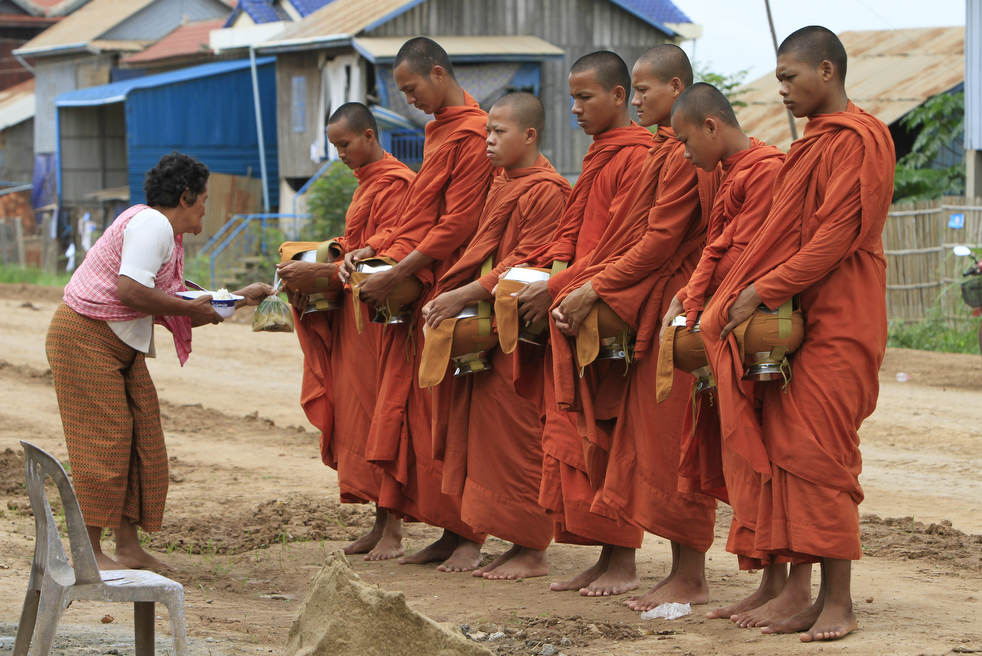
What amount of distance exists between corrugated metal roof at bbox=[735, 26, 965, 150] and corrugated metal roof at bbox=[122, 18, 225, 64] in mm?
13109

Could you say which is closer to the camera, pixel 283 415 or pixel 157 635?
pixel 157 635

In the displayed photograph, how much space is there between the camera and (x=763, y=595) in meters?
5.35

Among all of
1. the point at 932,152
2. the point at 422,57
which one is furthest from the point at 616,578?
the point at 932,152

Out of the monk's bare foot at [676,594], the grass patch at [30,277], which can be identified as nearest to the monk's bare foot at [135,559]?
the monk's bare foot at [676,594]

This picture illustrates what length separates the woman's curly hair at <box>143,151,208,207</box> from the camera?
21.0 feet

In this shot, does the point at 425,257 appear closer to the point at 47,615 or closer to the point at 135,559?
the point at 135,559

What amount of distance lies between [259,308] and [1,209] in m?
31.8

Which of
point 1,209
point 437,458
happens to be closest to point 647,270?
point 437,458

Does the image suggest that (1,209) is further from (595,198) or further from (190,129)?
(595,198)

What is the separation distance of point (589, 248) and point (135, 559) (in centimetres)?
265

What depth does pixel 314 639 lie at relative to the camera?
423 cm

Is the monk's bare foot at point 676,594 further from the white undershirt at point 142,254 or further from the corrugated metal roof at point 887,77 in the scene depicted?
the corrugated metal roof at point 887,77

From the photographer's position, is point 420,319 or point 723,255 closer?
point 723,255

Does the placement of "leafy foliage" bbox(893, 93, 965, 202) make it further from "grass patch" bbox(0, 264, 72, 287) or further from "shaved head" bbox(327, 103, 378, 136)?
"grass patch" bbox(0, 264, 72, 287)
